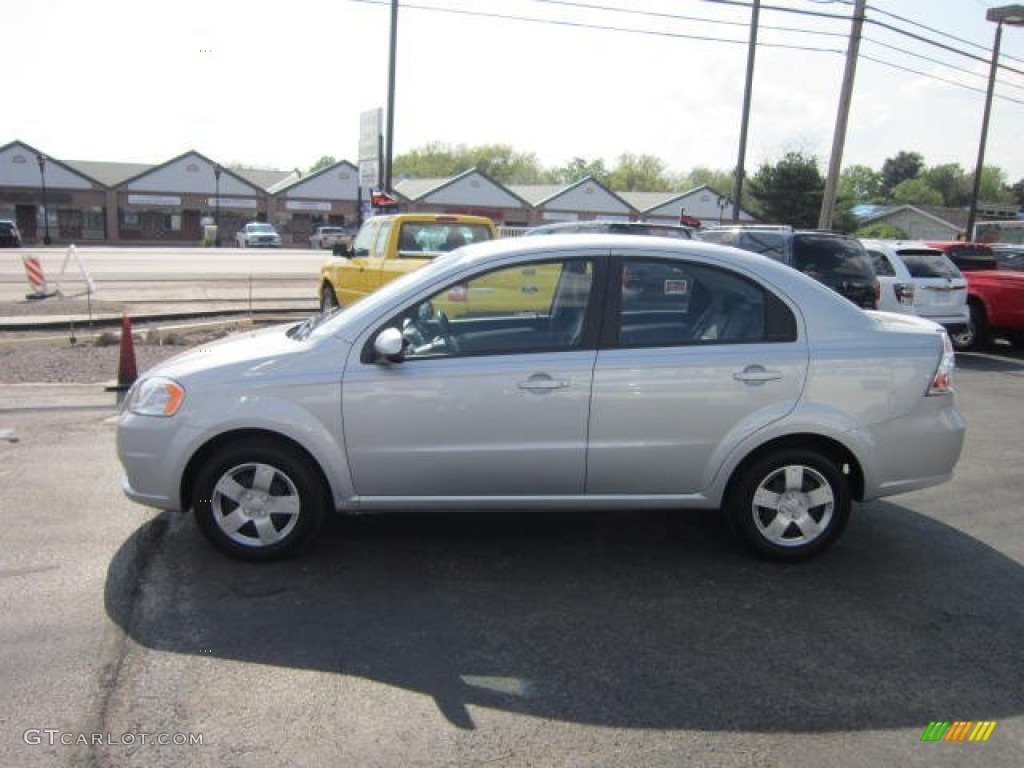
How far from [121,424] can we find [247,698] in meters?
1.92

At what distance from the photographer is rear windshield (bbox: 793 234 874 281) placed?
39.7 ft

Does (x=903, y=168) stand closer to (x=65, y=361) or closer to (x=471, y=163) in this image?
(x=471, y=163)

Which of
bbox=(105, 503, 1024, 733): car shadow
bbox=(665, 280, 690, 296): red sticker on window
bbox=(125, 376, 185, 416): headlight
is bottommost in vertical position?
bbox=(105, 503, 1024, 733): car shadow

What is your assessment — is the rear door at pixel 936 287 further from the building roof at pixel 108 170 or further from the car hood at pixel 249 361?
the building roof at pixel 108 170

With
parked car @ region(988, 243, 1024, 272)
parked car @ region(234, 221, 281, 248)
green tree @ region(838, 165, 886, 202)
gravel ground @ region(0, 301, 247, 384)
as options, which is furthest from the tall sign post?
green tree @ region(838, 165, 886, 202)

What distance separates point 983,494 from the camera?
6074 mm

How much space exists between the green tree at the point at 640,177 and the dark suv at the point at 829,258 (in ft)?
357

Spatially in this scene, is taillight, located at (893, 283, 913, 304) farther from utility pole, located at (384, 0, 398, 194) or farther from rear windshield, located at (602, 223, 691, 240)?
utility pole, located at (384, 0, 398, 194)

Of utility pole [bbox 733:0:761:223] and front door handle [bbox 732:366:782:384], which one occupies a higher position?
utility pole [bbox 733:0:761:223]

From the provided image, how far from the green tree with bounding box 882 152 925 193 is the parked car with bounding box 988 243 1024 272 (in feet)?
445

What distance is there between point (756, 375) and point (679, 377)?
1.35 feet

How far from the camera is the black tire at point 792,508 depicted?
15.1 ft

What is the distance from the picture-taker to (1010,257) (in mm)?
16984

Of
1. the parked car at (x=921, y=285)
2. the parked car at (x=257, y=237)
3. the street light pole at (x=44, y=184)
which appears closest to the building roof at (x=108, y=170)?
the street light pole at (x=44, y=184)
